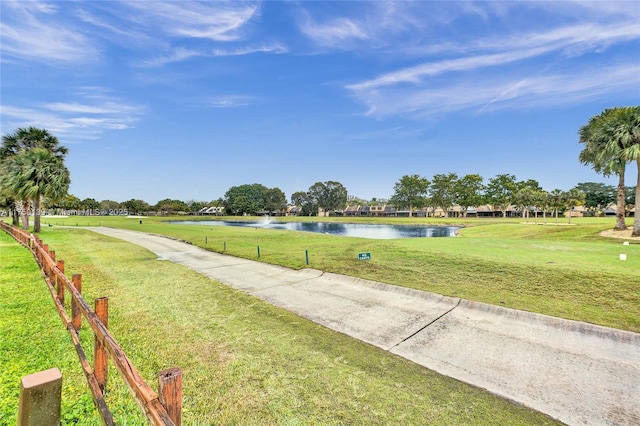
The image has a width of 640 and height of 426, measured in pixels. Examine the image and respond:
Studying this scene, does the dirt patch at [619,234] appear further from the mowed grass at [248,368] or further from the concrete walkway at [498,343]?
the mowed grass at [248,368]

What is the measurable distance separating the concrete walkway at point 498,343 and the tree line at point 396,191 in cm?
2104

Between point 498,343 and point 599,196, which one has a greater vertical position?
point 599,196

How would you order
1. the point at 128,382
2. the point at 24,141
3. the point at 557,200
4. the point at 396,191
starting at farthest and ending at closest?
the point at 396,191 < the point at 557,200 < the point at 24,141 < the point at 128,382

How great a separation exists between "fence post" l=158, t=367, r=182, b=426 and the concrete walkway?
4342 millimetres

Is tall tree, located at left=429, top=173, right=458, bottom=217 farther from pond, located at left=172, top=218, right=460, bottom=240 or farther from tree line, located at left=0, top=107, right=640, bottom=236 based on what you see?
pond, located at left=172, top=218, right=460, bottom=240

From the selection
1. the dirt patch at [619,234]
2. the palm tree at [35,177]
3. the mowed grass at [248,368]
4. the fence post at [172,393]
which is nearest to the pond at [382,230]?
the dirt patch at [619,234]

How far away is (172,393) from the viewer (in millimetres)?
2299

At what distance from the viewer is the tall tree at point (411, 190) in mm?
102812

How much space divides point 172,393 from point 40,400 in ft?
2.89

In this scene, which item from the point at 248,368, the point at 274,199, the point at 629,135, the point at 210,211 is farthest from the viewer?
the point at 210,211

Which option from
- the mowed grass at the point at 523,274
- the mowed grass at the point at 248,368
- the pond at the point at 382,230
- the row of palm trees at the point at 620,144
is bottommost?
the pond at the point at 382,230

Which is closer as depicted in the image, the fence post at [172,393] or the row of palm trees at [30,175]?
the fence post at [172,393]

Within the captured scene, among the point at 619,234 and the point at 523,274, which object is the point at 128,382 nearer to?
the point at 523,274

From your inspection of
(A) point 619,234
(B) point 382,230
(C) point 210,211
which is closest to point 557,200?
(B) point 382,230
